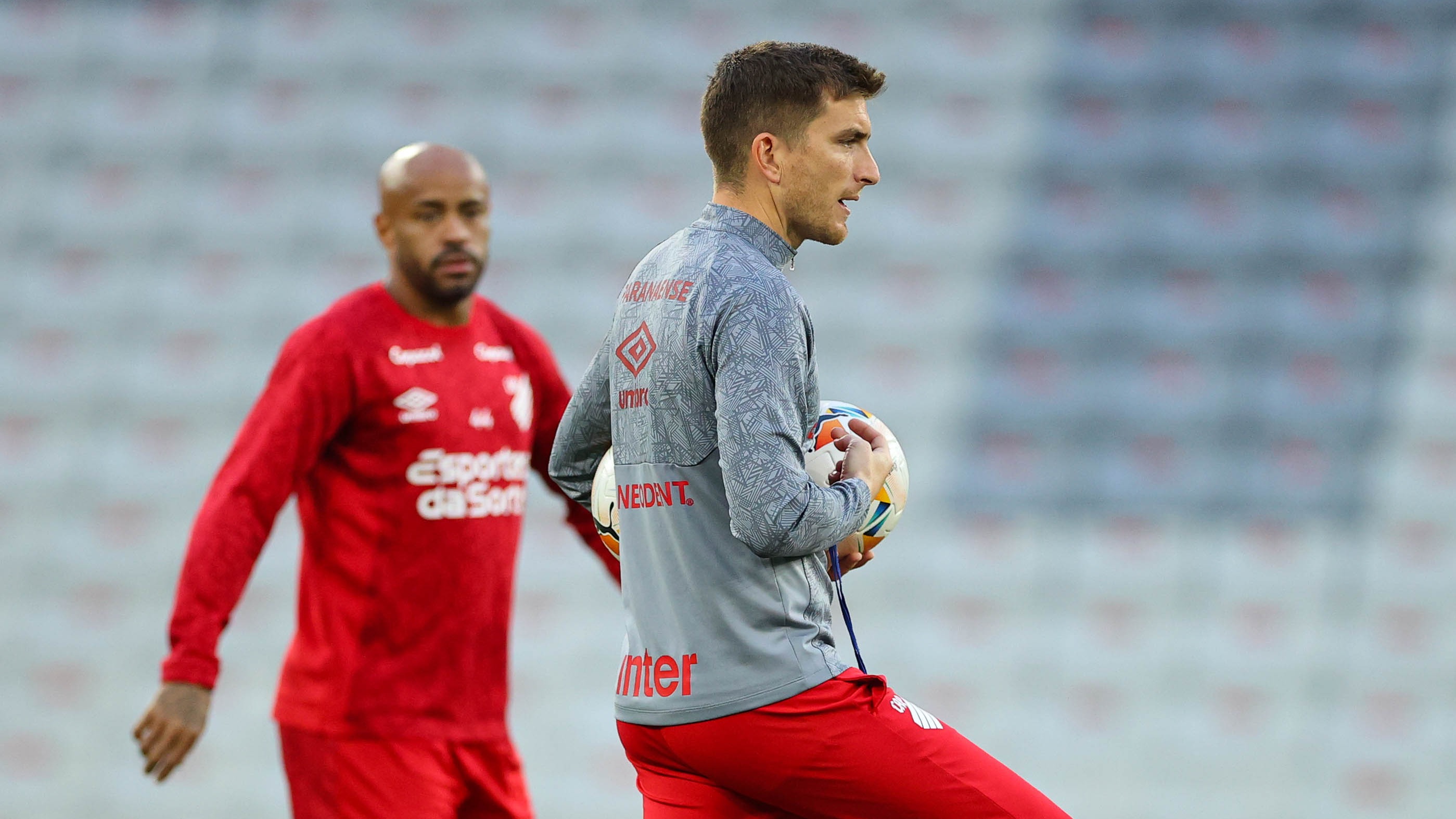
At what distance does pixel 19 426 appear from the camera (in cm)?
689

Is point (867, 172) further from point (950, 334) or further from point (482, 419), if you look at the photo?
point (950, 334)

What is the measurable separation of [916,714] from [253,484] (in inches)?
58.8

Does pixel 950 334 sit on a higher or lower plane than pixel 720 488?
higher

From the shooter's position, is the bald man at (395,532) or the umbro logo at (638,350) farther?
the bald man at (395,532)

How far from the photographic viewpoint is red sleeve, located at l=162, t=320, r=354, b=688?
2779 mm

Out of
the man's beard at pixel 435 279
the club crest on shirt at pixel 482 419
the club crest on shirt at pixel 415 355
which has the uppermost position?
the man's beard at pixel 435 279

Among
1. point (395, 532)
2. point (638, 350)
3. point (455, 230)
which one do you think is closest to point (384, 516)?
point (395, 532)

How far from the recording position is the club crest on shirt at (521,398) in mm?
3197

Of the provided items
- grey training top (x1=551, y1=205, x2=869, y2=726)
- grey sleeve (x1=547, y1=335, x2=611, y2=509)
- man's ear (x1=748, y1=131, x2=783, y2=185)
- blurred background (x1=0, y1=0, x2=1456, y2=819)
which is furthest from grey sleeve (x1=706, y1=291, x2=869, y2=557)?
blurred background (x1=0, y1=0, x2=1456, y2=819)

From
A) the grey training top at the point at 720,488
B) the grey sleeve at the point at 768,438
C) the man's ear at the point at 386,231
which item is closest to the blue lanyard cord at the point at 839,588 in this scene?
the grey training top at the point at 720,488

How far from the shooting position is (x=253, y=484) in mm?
2898

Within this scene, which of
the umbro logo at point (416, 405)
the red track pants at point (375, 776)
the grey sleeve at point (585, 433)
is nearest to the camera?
the grey sleeve at point (585, 433)

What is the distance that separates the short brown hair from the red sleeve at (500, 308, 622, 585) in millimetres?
1231

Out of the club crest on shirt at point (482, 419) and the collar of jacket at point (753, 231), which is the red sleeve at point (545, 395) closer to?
the club crest on shirt at point (482, 419)
